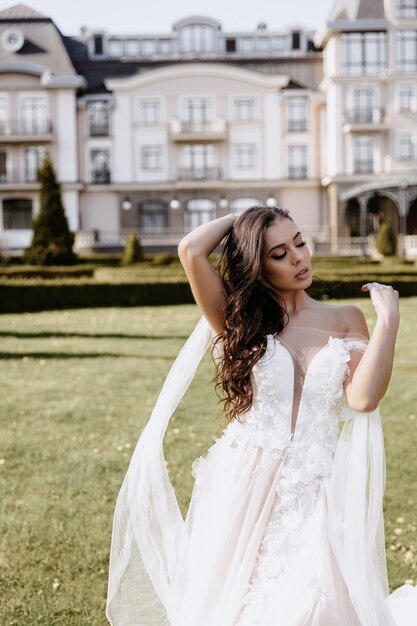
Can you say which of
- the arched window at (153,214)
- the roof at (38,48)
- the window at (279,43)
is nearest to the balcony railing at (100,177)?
the arched window at (153,214)

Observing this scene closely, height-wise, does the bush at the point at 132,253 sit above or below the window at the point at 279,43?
below

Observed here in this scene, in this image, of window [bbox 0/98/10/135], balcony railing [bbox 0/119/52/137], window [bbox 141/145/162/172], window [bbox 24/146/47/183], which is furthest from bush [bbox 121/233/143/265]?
window [bbox 0/98/10/135]

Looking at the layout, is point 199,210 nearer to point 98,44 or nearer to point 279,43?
point 279,43

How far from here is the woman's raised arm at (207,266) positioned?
7.35 feet

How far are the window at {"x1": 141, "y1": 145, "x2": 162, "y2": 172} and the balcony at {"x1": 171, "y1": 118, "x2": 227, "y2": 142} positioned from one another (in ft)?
3.48

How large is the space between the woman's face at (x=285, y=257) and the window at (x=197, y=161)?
3480 cm

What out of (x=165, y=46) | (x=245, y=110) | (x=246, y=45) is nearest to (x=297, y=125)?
(x=245, y=110)

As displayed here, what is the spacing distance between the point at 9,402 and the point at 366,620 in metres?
5.70

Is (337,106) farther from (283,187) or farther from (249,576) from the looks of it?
(249,576)

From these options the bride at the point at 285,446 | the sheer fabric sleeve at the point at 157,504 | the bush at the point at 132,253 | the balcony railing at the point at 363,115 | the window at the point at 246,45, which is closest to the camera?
the bride at the point at 285,446

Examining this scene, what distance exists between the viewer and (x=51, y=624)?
3215mm

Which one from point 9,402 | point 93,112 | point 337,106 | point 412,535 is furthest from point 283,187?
point 412,535

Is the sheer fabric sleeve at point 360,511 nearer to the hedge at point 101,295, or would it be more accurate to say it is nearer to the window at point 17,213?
the hedge at point 101,295

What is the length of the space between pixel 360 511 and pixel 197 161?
3532cm
